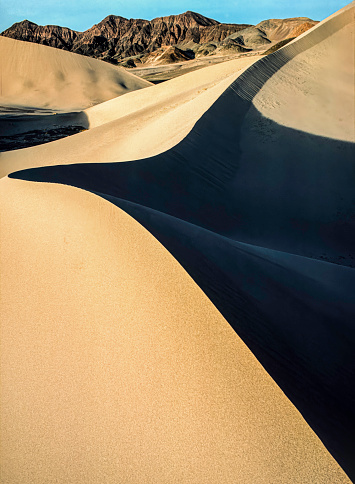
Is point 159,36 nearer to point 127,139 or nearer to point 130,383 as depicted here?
point 127,139

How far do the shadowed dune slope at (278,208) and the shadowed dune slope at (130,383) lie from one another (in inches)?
4.5

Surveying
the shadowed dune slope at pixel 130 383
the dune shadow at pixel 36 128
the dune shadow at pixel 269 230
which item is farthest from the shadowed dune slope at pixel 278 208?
the dune shadow at pixel 36 128

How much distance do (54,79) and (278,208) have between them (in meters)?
15.6

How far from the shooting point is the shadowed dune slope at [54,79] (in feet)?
53.1

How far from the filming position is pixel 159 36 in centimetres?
6725

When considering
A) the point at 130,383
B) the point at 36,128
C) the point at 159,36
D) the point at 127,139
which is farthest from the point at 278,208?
the point at 159,36

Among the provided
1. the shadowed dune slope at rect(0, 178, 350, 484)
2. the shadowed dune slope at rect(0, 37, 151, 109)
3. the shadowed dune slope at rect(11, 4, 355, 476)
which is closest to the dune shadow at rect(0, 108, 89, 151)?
the shadowed dune slope at rect(0, 37, 151, 109)

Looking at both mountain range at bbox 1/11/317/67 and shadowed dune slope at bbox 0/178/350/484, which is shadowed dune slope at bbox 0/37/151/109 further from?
mountain range at bbox 1/11/317/67

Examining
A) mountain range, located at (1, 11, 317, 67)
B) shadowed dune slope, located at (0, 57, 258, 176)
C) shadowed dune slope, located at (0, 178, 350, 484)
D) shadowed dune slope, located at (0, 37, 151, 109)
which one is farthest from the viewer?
mountain range, located at (1, 11, 317, 67)

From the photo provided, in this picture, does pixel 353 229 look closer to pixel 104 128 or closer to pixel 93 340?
pixel 93 340

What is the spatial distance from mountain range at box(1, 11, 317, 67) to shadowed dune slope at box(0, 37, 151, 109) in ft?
75.6

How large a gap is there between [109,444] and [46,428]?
31 cm

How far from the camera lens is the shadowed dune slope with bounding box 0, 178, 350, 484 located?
1.54 metres

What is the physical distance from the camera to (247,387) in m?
1.65
